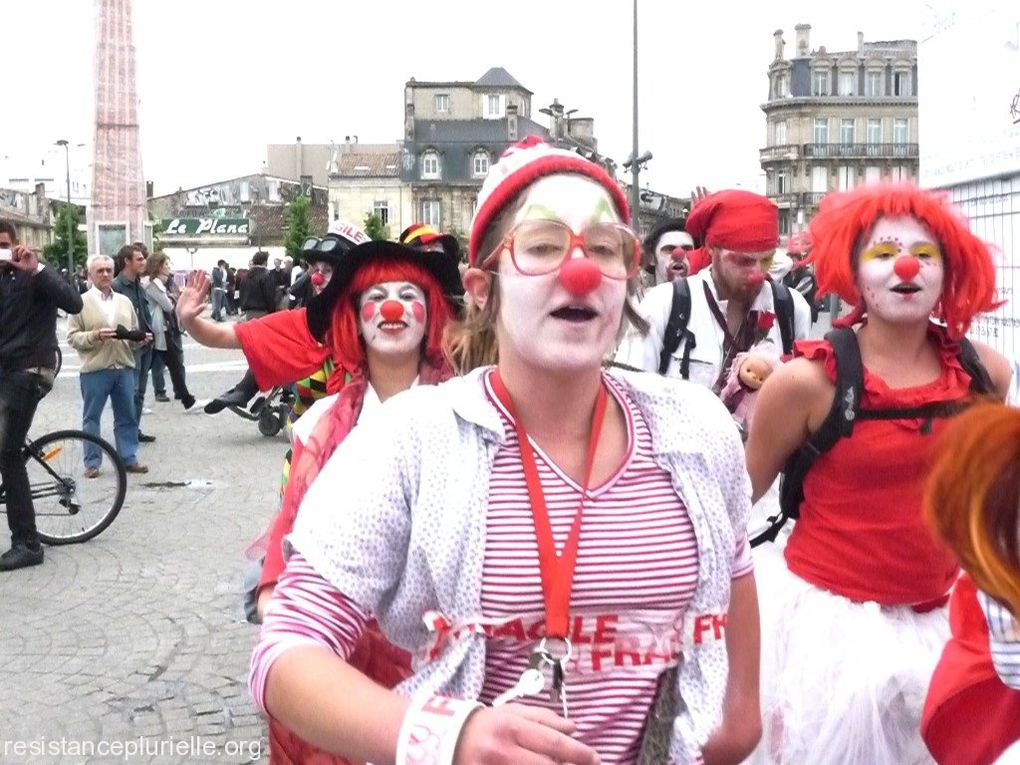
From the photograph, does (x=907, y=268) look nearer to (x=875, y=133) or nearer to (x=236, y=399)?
(x=236, y=399)

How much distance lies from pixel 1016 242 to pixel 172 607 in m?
4.26

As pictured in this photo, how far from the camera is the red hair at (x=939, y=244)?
3117 millimetres

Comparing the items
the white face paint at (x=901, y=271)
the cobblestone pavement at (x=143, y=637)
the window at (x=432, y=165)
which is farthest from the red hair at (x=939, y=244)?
the window at (x=432, y=165)

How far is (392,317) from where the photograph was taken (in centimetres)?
355

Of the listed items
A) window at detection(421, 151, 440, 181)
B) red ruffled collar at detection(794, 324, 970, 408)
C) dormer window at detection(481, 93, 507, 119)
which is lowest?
red ruffled collar at detection(794, 324, 970, 408)

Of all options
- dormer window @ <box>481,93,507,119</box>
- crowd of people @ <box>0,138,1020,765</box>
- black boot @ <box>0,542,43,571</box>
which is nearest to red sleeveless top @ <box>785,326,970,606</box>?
crowd of people @ <box>0,138,1020,765</box>

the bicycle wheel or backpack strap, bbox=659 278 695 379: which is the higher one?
backpack strap, bbox=659 278 695 379

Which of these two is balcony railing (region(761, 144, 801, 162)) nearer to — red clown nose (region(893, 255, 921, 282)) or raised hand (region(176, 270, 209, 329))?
raised hand (region(176, 270, 209, 329))

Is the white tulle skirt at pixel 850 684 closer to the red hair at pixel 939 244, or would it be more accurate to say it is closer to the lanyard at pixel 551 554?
the red hair at pixel 939 244

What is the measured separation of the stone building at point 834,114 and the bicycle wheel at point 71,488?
82.7 meters

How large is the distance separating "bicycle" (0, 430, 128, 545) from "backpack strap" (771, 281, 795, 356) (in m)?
4.60

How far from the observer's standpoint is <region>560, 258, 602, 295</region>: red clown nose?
67.6 inches

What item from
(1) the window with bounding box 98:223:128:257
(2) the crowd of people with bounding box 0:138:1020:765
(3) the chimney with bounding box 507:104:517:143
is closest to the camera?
(2) the crowd of people with bounding box 0:138:1020:765

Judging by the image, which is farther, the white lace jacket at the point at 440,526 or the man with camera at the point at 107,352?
the man with camera at the point at 107,352
